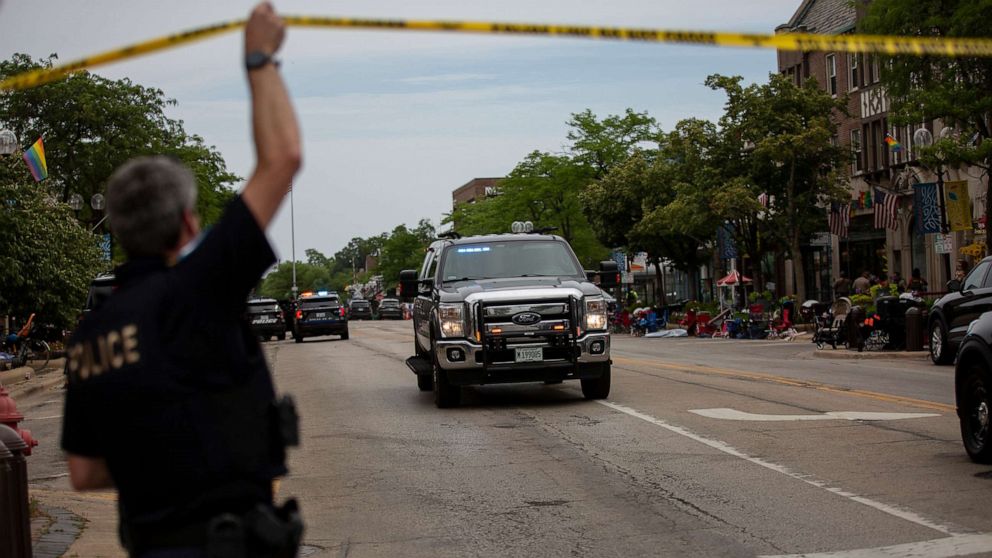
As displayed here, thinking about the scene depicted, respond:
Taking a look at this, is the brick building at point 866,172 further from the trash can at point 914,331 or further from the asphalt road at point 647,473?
the asphalt road at point 647,473

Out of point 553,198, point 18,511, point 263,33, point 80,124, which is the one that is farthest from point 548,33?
point 553,198

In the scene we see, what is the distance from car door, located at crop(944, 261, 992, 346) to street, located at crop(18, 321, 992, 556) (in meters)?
3.19

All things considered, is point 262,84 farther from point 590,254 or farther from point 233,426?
point 590,254

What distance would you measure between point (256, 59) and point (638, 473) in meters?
7.96

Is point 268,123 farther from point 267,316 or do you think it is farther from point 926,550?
point 267,316

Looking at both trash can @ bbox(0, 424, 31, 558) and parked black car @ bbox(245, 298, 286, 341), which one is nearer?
trash can @ bbox(0, 424, 31, 558)

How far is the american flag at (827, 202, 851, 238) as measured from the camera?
164 feet

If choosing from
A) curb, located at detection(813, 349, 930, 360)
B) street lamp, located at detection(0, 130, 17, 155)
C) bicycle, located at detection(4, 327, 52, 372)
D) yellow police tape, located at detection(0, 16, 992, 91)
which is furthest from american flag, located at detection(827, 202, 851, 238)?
yellow police tape, located at detection(0, 16, 992, 91)

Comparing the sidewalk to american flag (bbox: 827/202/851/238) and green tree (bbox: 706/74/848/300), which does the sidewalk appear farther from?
american flag (bbox: 827/202/851/238)

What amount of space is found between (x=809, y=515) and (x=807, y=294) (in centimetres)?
5602

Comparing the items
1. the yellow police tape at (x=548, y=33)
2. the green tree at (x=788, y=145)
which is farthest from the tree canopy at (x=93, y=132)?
the yellow police tape at (x=548, y=33)

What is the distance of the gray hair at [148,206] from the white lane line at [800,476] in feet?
19.5

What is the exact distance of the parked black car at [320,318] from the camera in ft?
169

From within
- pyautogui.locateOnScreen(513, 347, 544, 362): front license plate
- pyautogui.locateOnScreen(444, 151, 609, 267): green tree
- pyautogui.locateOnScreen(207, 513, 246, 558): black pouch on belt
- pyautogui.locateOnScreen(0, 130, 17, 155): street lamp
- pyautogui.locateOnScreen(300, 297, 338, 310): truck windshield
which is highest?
pyautogui.locateOnScreen(444, 151, 609, 267): green tree
